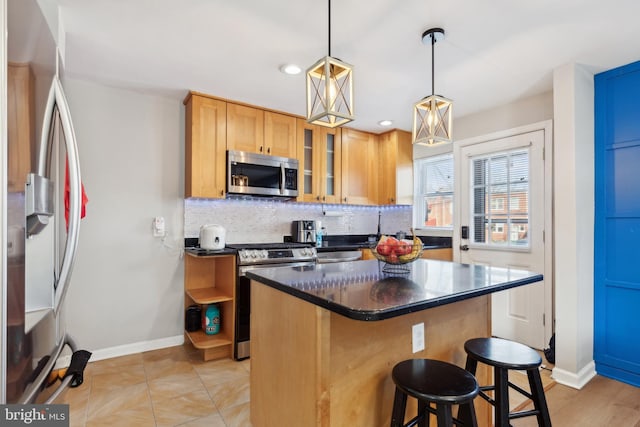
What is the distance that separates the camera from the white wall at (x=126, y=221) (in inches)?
114

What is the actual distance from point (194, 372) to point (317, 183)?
7.19 feet

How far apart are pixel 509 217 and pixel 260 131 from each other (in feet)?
8.54

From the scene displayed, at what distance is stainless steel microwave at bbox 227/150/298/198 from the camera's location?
3294 millimetres

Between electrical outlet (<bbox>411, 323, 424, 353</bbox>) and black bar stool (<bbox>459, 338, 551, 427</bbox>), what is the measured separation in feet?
0.67

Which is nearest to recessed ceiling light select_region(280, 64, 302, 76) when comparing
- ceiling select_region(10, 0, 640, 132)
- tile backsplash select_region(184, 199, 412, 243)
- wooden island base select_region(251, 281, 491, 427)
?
ceiling select_region(10, 0, 640, 132)

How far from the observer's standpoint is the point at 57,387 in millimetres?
979

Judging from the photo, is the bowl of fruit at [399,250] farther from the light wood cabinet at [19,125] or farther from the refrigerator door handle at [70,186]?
the light wood cabinet at [19,125]

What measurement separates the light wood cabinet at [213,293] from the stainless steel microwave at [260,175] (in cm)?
71

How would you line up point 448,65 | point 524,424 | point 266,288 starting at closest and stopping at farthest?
point 266,288, point 524,424, point 448,65

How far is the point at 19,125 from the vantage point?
2.64 ft

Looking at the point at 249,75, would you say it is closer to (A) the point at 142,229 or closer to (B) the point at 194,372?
(A) the point at 142,229

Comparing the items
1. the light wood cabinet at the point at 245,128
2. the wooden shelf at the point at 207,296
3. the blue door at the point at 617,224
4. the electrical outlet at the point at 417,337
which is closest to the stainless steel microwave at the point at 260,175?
the light wood cabinet at the point at 245,128

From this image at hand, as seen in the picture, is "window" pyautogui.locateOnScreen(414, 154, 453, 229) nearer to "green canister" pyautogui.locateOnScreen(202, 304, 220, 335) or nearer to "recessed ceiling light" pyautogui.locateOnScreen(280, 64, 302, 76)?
"recessed ceiling light" pyautogui.locateOnScreen(280, 64, 302, 76)

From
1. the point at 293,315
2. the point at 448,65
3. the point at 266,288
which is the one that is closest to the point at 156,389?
the point at 266,288
